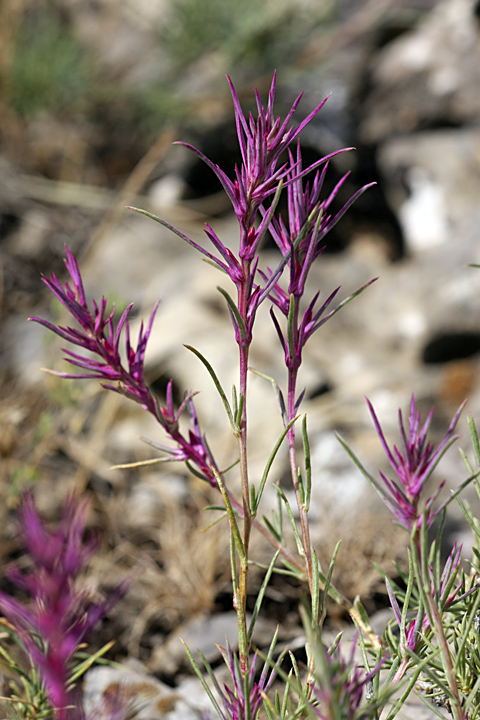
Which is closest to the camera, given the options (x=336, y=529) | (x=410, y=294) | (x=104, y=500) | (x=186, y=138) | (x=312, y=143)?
(x=336, y=529)

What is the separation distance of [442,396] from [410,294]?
16.4 inches

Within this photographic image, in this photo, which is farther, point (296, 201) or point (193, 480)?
point (193, 480)

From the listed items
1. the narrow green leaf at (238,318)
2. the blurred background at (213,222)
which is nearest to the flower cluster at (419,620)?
the narrow green leaf at (238,318)

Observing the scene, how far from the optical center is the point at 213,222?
2.42 meters

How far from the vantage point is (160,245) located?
2441 millimetres

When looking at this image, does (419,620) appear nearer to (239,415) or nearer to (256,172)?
(239,415)

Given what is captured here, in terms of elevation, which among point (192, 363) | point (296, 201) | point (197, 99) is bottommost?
point (192, 363)

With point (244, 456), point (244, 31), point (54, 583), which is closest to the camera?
point (54, 583)

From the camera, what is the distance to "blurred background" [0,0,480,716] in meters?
1.59

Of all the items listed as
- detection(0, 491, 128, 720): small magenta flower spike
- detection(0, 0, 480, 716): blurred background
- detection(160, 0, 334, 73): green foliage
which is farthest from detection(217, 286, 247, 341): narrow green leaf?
detection(160, 0, 334, 73): green foliage

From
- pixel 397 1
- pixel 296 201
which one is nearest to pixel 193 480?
pixel 296 201


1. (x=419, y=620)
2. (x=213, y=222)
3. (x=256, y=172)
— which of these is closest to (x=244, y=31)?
(x=213, y=222)

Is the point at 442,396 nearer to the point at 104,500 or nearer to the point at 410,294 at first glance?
the point at 410,294

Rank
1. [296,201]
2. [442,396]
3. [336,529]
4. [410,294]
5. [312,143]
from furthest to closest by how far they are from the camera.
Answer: [312,143] < [410,294] < [442,396] < [336,529] < [296,201]
